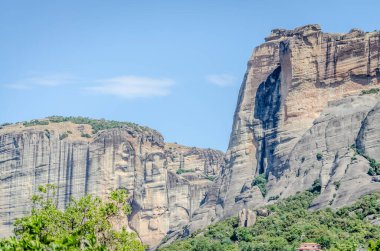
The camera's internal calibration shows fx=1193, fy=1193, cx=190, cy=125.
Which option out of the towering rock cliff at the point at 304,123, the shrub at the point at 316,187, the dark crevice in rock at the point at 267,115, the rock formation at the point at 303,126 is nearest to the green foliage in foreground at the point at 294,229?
the shrub at the point at 316,187

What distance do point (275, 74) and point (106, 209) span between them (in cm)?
10817

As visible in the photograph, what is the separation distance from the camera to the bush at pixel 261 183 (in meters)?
155

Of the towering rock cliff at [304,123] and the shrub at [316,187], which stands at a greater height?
the towering rock cliff at [304,123]

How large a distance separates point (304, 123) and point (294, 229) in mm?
32457

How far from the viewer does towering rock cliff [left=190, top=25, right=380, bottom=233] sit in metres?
141

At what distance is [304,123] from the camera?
156 m

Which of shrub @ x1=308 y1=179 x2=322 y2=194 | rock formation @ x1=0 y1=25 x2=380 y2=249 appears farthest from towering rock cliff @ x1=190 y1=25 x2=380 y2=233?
shrub @ x1=308 y1=179 x2=322 y2=194

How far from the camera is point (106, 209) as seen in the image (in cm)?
6156

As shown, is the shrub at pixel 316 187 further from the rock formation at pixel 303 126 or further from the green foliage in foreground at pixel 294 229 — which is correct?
the green foliage in foreground at pixel 294 229

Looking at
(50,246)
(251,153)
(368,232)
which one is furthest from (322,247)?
(50,246)

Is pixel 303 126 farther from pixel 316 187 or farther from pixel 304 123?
pixel 316 187

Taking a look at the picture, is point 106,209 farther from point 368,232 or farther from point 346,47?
point 346,47

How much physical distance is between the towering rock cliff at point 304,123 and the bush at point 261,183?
0.69m

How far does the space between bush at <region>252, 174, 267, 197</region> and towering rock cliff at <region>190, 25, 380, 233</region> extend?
685 mm
